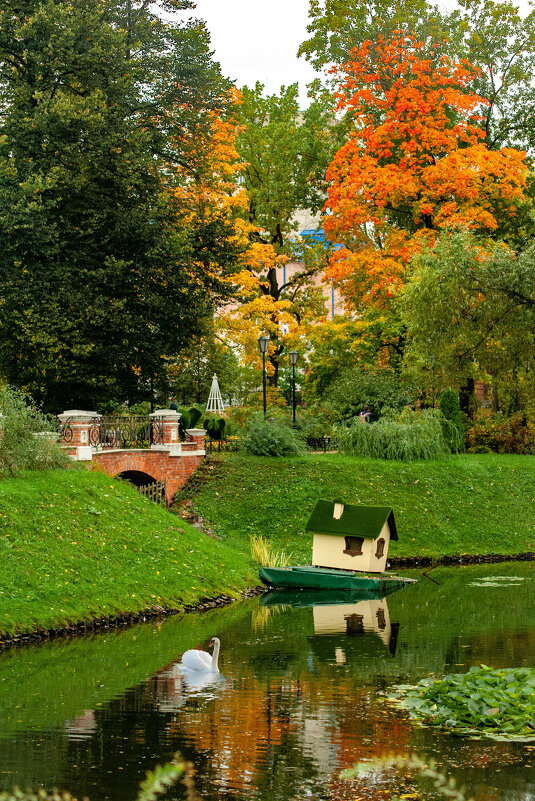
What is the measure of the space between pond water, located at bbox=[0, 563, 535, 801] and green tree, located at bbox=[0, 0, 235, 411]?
37.7 feet

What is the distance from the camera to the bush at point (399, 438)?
35.7 m

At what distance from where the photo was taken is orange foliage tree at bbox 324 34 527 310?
126ft

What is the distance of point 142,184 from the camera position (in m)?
31.5

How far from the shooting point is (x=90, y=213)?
30.8 metres

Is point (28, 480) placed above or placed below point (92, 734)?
above

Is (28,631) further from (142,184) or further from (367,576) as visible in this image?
(142,184)

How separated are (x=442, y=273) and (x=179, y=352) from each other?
948 cm

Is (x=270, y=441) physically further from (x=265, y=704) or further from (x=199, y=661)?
(x=265, y=704)

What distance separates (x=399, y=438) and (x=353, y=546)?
1019 centimetres

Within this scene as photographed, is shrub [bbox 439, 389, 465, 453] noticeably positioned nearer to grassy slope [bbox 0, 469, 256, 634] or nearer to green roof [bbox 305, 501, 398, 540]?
green roof [bbox 305, 501, 398, 540]

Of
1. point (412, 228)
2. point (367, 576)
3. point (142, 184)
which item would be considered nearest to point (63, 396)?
point (142, 184)

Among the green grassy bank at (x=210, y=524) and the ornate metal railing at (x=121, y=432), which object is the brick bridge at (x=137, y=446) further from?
the green grassy bank at (x=210, y=524)

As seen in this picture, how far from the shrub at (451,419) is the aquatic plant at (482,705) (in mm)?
24431

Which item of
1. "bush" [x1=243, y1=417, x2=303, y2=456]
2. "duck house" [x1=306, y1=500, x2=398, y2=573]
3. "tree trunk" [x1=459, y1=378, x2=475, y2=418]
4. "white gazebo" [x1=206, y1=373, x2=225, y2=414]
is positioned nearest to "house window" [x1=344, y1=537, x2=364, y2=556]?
"duck house" [x1=306, y1=500, x2=398, y2=573]
